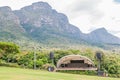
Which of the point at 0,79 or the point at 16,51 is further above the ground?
the point at 16,51

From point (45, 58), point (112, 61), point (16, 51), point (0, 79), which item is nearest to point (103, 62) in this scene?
point (112, 61)

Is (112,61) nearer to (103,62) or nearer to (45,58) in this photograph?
(103,62)

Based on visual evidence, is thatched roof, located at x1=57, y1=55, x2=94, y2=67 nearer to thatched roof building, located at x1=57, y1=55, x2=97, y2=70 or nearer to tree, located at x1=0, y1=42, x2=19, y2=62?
thatched roof building, located at x1=57, y1=55, x2=97, y2=70

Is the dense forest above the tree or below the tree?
below

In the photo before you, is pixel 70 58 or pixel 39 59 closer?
pixel 70 58

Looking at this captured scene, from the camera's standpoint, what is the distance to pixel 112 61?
205 feet

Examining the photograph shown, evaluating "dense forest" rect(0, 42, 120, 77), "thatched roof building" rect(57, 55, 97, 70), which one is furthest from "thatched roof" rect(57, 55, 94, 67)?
"dense forest" rect(0, 42, 120, 77)

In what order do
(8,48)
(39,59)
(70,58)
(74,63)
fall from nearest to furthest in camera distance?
(8,48), (70,58), (74,63), (39,59)

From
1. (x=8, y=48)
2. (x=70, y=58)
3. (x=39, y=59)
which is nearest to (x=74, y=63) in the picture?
(x=70, y=58)

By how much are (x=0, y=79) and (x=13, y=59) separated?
4397cm

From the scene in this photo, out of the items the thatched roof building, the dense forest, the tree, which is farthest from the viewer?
the thatched roof building

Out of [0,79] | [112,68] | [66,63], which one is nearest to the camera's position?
[0,79]

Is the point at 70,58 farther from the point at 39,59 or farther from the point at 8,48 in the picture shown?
the point at 8,48

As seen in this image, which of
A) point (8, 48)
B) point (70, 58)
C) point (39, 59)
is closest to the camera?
point (8, 48)
